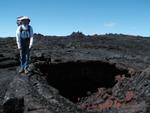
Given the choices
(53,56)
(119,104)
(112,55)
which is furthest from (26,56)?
(112,55)

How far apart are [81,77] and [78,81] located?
279 mm

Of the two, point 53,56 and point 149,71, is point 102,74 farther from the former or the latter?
point 149,71

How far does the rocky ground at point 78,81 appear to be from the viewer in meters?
11.3

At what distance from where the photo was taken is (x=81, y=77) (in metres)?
20.1

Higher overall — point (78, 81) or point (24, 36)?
point (24, 36)

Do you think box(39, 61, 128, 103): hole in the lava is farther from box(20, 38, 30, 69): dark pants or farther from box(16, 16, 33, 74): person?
box(16, 16, 33, 74): person

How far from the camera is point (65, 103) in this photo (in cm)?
1172

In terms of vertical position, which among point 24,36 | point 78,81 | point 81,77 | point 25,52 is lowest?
point 78,81

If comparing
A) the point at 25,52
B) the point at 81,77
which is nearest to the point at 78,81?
the point at 81,77

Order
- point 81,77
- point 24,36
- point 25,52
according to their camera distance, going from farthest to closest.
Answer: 1. point 81,77
2. point 25,52
3. point 24,36

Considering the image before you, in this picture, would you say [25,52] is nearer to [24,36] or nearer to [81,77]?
[24,36]

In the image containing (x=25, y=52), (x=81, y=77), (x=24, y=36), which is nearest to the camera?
(x=24, y=36)

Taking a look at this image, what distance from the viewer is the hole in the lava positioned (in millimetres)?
19109

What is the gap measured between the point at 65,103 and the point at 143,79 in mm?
3817
